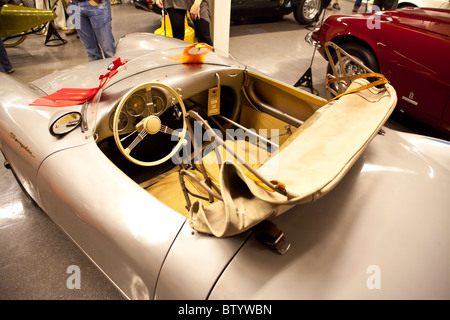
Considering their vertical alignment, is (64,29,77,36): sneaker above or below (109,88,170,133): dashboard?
below

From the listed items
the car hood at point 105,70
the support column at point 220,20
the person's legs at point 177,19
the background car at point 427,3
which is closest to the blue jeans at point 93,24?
the person's legs at point 177,19

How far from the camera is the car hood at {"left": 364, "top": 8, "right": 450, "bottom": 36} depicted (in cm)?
282

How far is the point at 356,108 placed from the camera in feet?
4.93

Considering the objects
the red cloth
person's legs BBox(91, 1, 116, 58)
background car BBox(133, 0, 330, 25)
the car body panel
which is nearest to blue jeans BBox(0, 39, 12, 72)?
person's legs BBox(91, 1, 116, 58)

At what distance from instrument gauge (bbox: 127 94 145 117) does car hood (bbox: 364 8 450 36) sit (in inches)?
113

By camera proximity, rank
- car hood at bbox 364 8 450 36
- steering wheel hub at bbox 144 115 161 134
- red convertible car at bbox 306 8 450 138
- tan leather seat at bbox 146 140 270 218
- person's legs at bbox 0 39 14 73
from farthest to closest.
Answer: person's legs at bbox 0 39 14 73, car hood at bbox 364 8 450 36, red convertible car at bbox 306 8 450 138, tan leather seat at bbox 146 140 270 218, steering wheel hub at bbox 144 115 161 134

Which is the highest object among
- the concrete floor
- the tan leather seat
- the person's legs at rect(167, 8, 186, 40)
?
the person's legs at rect(167, 8, 186, 40)

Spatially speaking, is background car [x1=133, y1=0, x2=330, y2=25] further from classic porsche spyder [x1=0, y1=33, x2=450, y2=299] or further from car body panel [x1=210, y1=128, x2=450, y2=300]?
car body panel [x1=210, y1=128, x2=450, y2=300]

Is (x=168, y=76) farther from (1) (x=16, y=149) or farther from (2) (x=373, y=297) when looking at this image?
(2) (x=373, y=297)

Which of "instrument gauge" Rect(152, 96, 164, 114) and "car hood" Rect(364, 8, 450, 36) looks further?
"car hood" Rect(364, 8, 450, 36)
